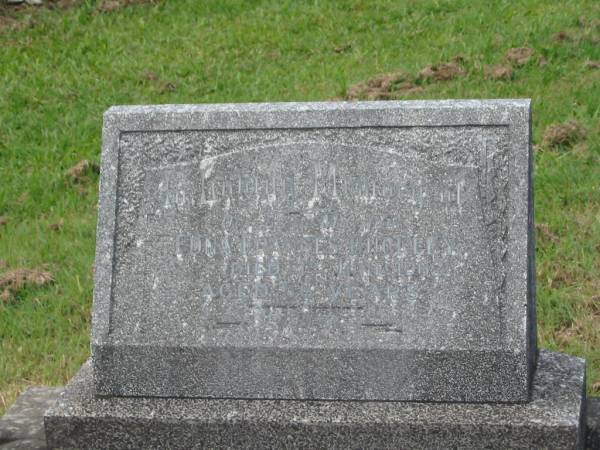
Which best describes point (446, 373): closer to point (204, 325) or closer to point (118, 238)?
point (204, 325)

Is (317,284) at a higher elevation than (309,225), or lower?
lower

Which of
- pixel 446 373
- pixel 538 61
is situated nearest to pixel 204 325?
pixel 446 373

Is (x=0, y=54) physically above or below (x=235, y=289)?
above

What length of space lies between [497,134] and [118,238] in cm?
129

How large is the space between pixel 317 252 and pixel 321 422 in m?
0.55

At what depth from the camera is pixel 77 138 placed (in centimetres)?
861

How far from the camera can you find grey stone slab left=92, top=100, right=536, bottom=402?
415 centimetres

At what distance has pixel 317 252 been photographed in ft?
14.1

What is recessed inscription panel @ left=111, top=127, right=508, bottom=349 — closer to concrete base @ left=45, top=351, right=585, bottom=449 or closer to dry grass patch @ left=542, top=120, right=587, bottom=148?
concrete base @ left=45, top=351, right=585, bottom=449

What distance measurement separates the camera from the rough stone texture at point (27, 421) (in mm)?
4730

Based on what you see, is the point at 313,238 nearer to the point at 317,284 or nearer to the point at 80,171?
the point at 317,284

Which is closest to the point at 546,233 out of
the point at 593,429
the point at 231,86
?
the point at 593,429

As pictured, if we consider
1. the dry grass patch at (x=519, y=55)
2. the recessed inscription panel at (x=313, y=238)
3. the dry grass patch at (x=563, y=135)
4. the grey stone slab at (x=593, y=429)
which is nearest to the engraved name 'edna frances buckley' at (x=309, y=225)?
the recessed inscription panel at (x=313, y=238)

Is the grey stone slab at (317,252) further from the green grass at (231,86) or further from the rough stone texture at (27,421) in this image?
the green grass at (231,86)
